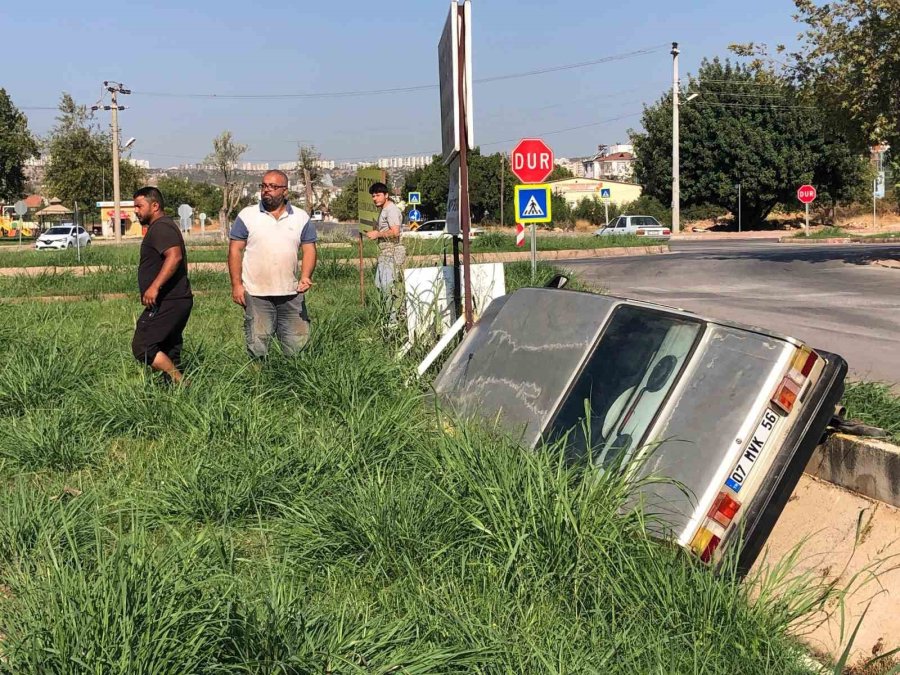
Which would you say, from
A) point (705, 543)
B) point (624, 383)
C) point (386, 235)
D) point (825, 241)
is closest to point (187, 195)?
point (825, 241)

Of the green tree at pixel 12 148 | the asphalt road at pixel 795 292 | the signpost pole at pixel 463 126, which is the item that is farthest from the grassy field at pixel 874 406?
the green tree at pixel 12 148

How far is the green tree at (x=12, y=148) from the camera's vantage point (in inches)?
2485

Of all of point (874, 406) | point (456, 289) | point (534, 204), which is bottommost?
point (874, 406)

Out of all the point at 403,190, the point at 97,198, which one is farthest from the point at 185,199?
the point at 97,198

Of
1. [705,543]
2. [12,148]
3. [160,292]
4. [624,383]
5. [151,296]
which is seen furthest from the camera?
[12,148]

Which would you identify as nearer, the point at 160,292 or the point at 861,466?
the point at 861,466

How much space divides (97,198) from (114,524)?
72.3 m

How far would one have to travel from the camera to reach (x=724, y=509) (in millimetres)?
3643

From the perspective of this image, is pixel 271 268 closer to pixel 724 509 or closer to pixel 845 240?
pixel 724 509

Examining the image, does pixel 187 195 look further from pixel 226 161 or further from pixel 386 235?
pixel 386 235

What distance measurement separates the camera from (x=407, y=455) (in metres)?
4.62

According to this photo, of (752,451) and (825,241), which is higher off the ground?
(825,241)

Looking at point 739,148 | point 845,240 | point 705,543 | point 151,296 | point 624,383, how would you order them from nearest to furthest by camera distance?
point 705,543 < point 624,383 < point 151,296 < point 845,240 < point 739,148

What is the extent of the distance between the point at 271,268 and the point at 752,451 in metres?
3.99
